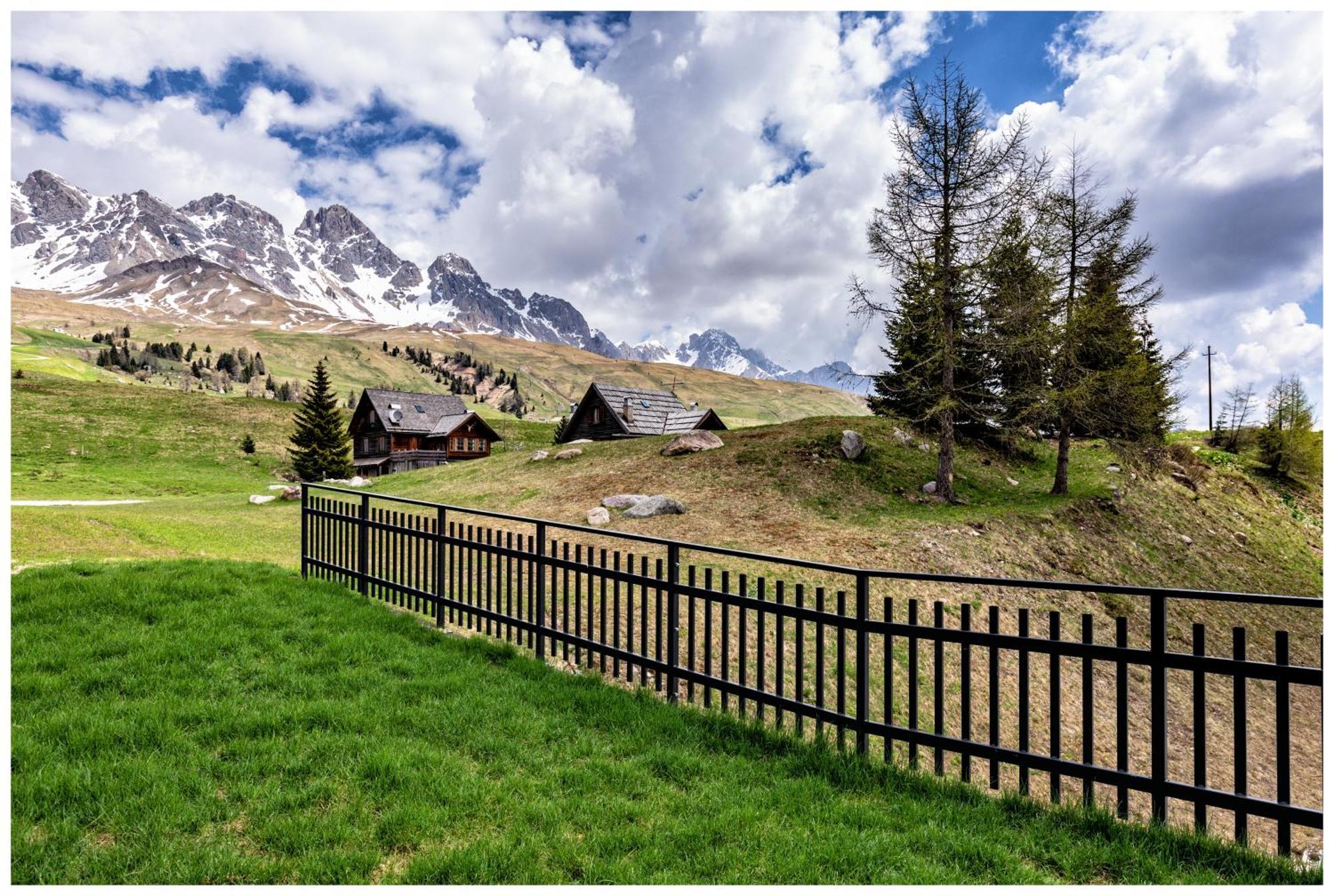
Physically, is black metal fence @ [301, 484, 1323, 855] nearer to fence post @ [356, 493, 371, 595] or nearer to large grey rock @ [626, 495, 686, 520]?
fence post @ [356, 493, 371, 595]

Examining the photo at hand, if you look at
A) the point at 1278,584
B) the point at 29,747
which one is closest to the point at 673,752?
the point at 29,747

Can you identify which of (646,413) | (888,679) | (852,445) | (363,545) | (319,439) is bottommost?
(888,679)

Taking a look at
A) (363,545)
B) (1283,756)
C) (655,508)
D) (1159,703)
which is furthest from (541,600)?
(655,508)

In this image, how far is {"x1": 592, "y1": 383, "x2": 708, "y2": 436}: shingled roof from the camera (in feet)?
131

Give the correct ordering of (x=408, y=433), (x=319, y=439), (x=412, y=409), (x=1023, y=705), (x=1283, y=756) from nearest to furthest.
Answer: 1. (x=1283, y=756)
2. (x=1023, y=705)
3. (x=319, y=439)
4. (x=408, y=433)
5. (x=412, y=409)

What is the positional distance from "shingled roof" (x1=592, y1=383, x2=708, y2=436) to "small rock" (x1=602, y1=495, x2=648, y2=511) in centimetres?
2203

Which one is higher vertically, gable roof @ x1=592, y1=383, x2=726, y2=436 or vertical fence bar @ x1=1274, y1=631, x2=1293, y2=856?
gable roof @ x1=592, y1=383, x2=726, y2=436

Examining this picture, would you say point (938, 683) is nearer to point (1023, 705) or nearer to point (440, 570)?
point (1023, 705)

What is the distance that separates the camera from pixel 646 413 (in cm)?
4109

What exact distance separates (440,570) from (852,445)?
51.4ft

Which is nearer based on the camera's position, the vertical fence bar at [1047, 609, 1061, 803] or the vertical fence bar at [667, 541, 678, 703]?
the vertical fence bar at [1047, 609, 1061, 803]

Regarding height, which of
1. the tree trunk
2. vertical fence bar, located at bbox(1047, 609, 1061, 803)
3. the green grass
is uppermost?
the tree trunk

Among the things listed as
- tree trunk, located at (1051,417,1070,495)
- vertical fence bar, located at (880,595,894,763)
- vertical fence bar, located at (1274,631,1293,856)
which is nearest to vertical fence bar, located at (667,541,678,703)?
vertical fence bar, located at (880,595,894,763)

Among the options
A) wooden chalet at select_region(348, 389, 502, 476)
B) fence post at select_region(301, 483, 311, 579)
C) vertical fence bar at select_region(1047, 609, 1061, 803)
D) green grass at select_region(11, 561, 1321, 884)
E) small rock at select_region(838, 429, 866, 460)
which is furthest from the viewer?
wooden chalet at select_region(348, 389, 502, 476)
